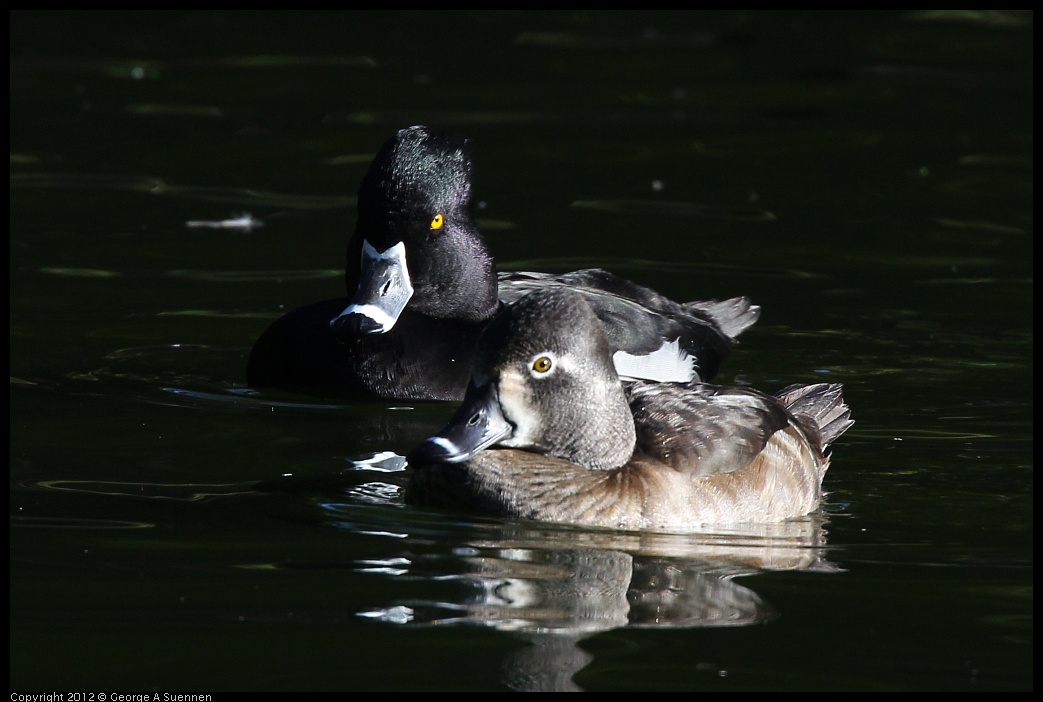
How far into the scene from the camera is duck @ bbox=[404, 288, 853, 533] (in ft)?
20.0

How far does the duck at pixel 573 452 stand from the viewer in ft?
20.0

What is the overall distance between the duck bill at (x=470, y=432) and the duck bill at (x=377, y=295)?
2.02m

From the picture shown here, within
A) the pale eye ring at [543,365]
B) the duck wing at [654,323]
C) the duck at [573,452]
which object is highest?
the duck wing at [654,323]

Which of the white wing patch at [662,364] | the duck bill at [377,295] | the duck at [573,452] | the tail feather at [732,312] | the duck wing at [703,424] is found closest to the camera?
the duck at [573,452]

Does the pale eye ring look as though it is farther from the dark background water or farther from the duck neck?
the dark background water

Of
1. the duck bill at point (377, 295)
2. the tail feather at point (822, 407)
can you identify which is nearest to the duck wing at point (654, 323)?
the duck bill at point (377, 295)

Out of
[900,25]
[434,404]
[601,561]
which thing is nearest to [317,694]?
[601,561]

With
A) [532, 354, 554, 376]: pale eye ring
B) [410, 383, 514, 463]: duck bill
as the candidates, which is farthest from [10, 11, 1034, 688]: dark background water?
[532, 354, 554, 376]: pale eye ring

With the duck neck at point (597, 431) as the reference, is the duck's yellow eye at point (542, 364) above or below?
above

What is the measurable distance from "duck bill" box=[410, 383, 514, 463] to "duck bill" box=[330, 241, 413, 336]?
2022mm

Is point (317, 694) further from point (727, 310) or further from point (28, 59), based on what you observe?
point (28, 59)

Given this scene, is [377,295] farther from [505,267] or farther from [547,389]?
[505,267]

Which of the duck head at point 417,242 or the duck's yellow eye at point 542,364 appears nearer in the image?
the duck's yellow eye at point 542,364

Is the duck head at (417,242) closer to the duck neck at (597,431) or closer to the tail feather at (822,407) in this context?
the tail feather at (822,407)
